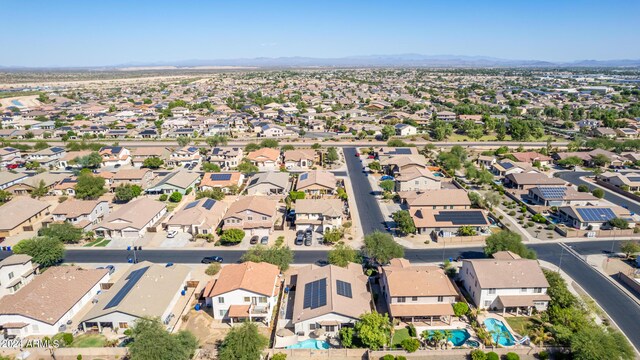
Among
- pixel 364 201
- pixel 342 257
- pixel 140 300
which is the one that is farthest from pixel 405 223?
pixel 140 300

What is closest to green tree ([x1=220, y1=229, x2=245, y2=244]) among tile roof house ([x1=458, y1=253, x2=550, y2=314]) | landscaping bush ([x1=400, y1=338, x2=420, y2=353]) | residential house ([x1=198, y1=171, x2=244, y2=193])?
residential house ([x1=198, y1=171, x2=244, y2=193])

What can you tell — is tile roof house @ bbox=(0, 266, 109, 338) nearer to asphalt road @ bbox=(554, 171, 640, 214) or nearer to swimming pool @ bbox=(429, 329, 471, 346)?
swimming pool @ bbox=(429, 329, 471, 346)

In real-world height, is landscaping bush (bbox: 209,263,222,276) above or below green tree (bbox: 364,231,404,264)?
below

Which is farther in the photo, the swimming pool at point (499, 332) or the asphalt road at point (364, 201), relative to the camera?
the asphalt road at point (364, 201)

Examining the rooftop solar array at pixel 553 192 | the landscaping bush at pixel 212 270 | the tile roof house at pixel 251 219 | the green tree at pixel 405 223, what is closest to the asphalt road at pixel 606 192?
the rooftop solar array at pixel 553 192

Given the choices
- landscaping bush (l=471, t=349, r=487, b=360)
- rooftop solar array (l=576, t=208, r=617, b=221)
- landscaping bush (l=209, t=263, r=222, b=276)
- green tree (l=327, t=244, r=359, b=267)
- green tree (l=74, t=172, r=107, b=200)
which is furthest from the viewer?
green tree (l=74, t=172, r=107, b=200)

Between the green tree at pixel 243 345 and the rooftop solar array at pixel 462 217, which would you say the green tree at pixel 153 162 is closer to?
the rooftop solar array at pixel 462 217

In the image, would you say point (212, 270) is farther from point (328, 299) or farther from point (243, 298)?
point (328, 299)
